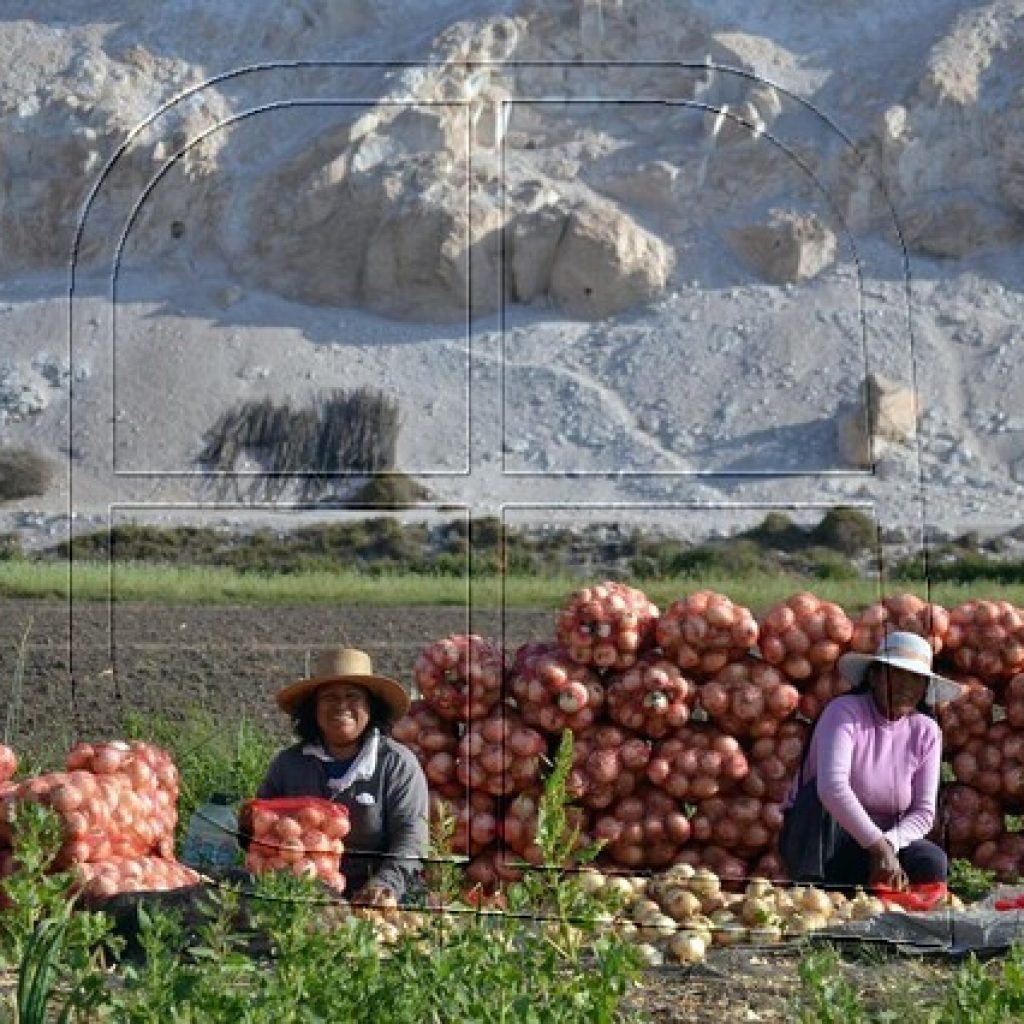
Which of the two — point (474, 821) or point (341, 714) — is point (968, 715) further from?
point (341, 714)

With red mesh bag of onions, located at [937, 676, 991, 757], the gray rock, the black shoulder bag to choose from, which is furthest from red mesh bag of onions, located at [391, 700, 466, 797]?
the gray rock

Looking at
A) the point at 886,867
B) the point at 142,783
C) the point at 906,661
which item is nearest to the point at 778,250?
the point at 906,661

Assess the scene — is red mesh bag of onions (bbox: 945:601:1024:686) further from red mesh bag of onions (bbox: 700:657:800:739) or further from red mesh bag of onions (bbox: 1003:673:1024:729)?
red mesh bag of onions (bbox: 700:657:800:739)

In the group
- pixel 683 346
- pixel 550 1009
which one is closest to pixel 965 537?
pixel 683 346

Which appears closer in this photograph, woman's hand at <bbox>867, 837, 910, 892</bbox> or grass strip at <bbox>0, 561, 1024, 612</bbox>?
woman's hand at <bbox>867, 837, 910, 892</bbox>

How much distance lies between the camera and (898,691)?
4.71 metres

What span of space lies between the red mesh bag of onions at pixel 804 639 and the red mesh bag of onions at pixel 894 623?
3cm

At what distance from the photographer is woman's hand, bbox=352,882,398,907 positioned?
4.34 meters

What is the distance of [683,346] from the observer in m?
12.7

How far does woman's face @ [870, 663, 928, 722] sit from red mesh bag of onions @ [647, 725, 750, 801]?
15.6 inches

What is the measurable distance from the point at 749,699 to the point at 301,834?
1099 millimetres

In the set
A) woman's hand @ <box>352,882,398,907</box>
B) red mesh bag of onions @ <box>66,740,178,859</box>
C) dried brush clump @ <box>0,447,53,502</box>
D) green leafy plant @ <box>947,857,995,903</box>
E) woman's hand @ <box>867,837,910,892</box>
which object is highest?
dried brush clump @ <box>0,447,53,502</box>

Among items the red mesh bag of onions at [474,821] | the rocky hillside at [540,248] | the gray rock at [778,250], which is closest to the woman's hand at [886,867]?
the rocky hillside at [540,248]

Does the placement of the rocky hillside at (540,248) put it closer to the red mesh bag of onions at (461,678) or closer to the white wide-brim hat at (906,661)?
the white wide-brim hat at (906,661)
